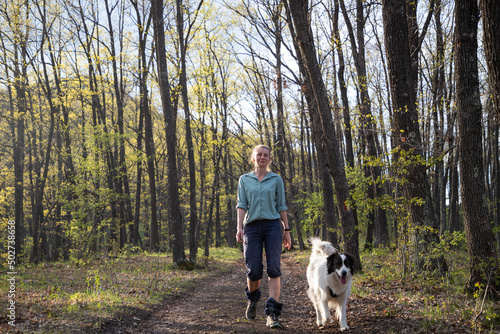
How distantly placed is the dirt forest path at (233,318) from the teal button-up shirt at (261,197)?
4.57ft

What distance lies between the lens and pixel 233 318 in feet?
17.0

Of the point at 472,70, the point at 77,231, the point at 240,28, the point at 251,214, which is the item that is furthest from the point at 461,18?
the point at 240,28

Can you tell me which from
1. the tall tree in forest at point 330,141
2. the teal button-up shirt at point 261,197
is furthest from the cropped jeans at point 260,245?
the tall tree in forest at point 330,141

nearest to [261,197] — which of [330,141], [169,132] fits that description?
[330,141]

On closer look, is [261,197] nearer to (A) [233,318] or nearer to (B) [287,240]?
Answer: (B) [287,240]

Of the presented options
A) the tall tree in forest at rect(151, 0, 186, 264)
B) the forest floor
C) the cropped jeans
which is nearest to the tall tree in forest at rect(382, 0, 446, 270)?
the forest floor

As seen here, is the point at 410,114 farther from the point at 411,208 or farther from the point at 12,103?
the point at 12,103

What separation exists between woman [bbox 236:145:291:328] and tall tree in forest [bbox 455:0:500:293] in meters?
2.65

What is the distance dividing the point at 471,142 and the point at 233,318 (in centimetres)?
422

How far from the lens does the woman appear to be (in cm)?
448

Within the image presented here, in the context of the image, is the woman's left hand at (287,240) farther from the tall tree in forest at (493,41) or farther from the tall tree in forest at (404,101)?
the tall tree in forest at (404,101)

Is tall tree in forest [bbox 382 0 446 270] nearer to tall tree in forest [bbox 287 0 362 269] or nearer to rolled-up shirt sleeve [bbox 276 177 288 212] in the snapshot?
tall tree in forest [bbox 287 0 362 269]

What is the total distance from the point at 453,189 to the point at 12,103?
2404cm

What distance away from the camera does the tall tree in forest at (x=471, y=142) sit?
487cm
